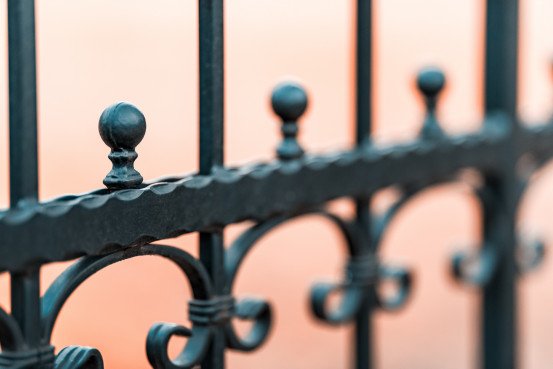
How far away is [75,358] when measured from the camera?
1011 mm

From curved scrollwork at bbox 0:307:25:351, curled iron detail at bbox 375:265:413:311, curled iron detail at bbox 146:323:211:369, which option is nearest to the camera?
curved scrollwork at bbox 0:307:25:351

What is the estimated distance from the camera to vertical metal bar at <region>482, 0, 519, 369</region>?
1.78 m

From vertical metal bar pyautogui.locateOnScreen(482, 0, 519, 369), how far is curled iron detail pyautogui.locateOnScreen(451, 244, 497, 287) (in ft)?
0.06

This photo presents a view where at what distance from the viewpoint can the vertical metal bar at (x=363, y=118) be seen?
1.46 meters

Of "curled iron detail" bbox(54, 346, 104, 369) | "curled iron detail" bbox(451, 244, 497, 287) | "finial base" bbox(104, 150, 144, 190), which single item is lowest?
"curled iron detail" bbox(451, 244, 497, 287)

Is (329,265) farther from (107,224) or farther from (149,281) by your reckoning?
(107,224)

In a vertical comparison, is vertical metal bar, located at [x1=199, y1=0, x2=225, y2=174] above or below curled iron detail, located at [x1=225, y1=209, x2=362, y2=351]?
above

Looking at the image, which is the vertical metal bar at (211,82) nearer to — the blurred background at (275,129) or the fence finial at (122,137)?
the fence finial at (122,137)

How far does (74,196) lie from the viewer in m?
0.99

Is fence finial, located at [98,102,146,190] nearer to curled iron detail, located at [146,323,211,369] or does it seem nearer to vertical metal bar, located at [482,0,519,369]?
curled iron detail, located at [146,323,211,369]

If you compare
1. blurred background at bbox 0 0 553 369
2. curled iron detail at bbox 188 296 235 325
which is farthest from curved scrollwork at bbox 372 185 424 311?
blurred background at bbox 0 0 553 369

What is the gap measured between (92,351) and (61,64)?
231 centimetres

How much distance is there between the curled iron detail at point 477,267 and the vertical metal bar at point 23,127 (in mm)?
983

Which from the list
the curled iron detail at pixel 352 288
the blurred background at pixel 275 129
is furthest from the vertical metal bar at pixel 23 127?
the blurred background at pixel 275 129
